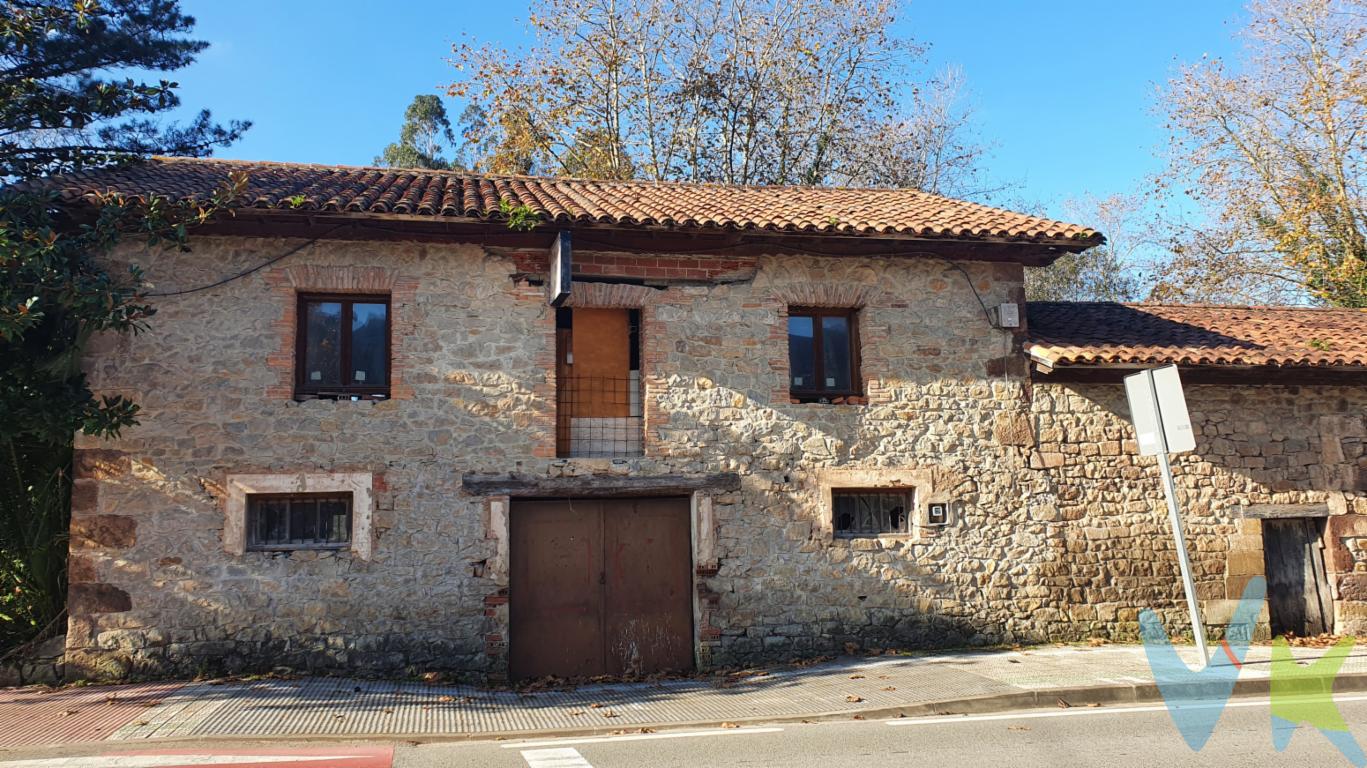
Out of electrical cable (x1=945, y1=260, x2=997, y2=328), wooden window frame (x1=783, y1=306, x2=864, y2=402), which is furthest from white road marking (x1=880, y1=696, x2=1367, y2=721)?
electrical cable (x1=945, y1=260, x2=997, y2=328)

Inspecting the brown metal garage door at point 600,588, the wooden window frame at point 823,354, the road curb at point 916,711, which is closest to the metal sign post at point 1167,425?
the road curb at point 916,711

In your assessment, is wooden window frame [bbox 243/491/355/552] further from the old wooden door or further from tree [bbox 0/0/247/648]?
the old wooden door

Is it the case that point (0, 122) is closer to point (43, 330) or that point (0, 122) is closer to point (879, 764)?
point (43, 330)

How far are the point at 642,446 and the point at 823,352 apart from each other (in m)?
2.27

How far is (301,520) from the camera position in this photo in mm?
9531

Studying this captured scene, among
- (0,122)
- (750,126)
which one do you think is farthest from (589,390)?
(750,126)

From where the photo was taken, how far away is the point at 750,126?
21109mm

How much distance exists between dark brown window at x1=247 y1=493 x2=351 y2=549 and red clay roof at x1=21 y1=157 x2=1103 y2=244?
2.76 metres

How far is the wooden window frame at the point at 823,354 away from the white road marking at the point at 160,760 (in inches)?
238

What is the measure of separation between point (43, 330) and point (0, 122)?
192 cm

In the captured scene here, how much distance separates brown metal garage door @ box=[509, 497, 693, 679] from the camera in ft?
32.2

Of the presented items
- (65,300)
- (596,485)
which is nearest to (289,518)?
(65,300)

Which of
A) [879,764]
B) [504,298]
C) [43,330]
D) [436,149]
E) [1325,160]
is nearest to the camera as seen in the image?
[879,764]

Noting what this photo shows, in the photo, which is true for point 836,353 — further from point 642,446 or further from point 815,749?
point 815,749
